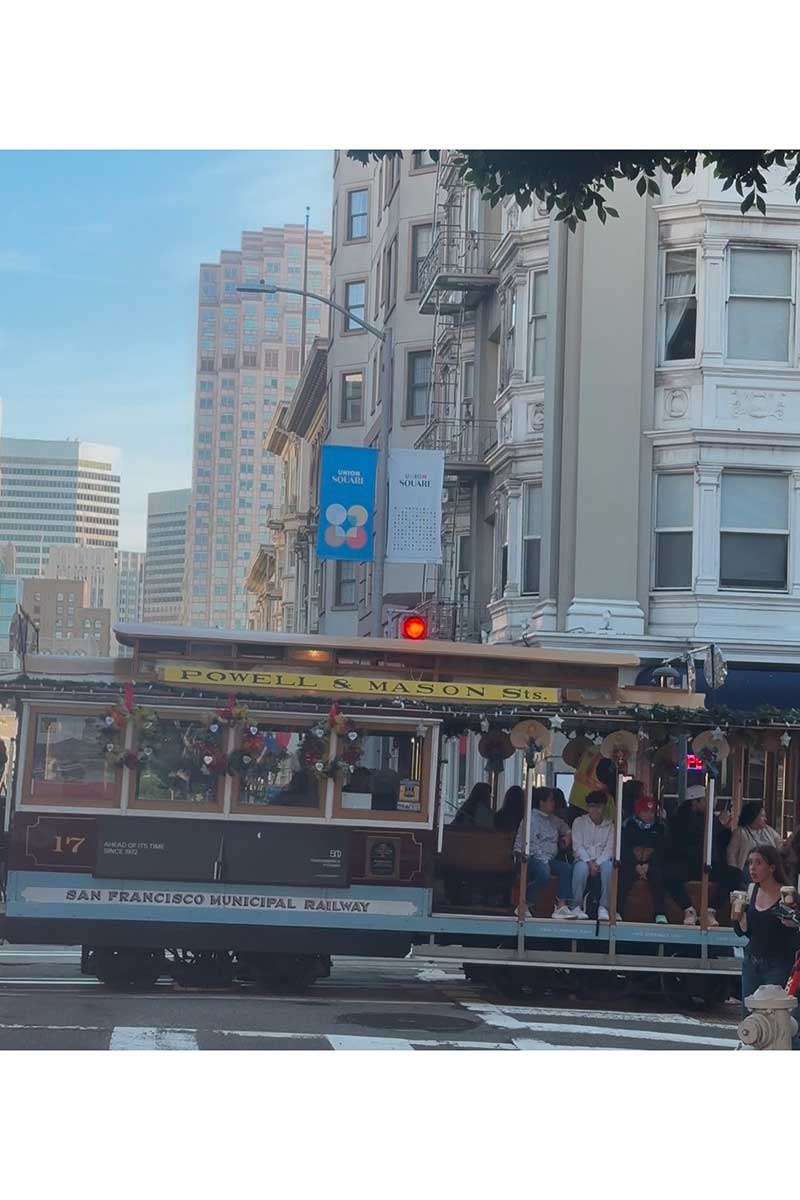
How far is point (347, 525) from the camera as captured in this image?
86.9ft

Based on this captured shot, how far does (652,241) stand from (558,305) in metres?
1.85

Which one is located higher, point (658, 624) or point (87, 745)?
point (658, 624)

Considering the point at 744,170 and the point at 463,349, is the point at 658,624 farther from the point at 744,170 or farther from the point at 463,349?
the point at 744,170

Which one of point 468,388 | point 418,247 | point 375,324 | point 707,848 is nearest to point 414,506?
point 468,388

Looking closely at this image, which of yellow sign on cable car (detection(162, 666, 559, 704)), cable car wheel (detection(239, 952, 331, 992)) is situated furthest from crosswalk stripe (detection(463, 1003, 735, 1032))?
yellow sign on cable car (detection(162, 666, 559, 704))

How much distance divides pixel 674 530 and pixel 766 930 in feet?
59.0

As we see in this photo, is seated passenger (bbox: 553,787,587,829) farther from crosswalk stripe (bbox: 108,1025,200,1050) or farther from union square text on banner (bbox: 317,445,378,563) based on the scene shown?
union square text on banner (bbox: 317,445,378,563)

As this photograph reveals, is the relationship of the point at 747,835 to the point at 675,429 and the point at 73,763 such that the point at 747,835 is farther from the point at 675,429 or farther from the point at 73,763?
the point at 675,429

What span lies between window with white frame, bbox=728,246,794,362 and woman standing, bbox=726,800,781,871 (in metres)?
13.9

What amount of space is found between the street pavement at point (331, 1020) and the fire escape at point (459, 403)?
62.5ft
